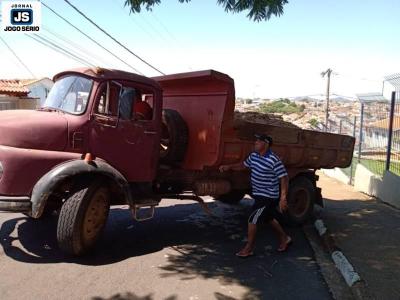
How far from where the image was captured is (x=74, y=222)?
17.4ft

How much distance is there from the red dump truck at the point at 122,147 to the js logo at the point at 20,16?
11820 millimetres

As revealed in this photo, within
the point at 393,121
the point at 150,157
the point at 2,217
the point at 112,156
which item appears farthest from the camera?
the point at 393,121

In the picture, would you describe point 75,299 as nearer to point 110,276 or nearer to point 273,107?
point 110,276

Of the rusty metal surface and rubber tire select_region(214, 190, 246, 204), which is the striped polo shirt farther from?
rubber tire select_region(214, 190, 246, 204)

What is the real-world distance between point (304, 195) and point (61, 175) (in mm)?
4842

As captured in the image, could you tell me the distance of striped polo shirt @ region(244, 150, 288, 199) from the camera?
605 centimetres

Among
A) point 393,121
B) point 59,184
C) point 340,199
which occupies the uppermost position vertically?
point 393,121

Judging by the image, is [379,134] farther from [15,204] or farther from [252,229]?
[15,204]

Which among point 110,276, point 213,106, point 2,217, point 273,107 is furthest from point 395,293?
point 273,107

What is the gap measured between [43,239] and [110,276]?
5.53 feet

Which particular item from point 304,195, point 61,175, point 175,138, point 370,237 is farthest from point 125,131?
point 370,237

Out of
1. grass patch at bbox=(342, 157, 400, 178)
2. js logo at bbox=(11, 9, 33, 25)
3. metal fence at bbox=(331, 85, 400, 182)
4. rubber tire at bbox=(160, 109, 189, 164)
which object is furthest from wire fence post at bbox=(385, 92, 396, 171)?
js logo at bbox=(11, 9, 33, 25)

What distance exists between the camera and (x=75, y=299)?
4.38 m

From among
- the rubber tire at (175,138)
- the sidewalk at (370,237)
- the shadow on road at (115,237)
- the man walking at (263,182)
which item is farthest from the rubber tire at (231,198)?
the man walking at (263,182)
